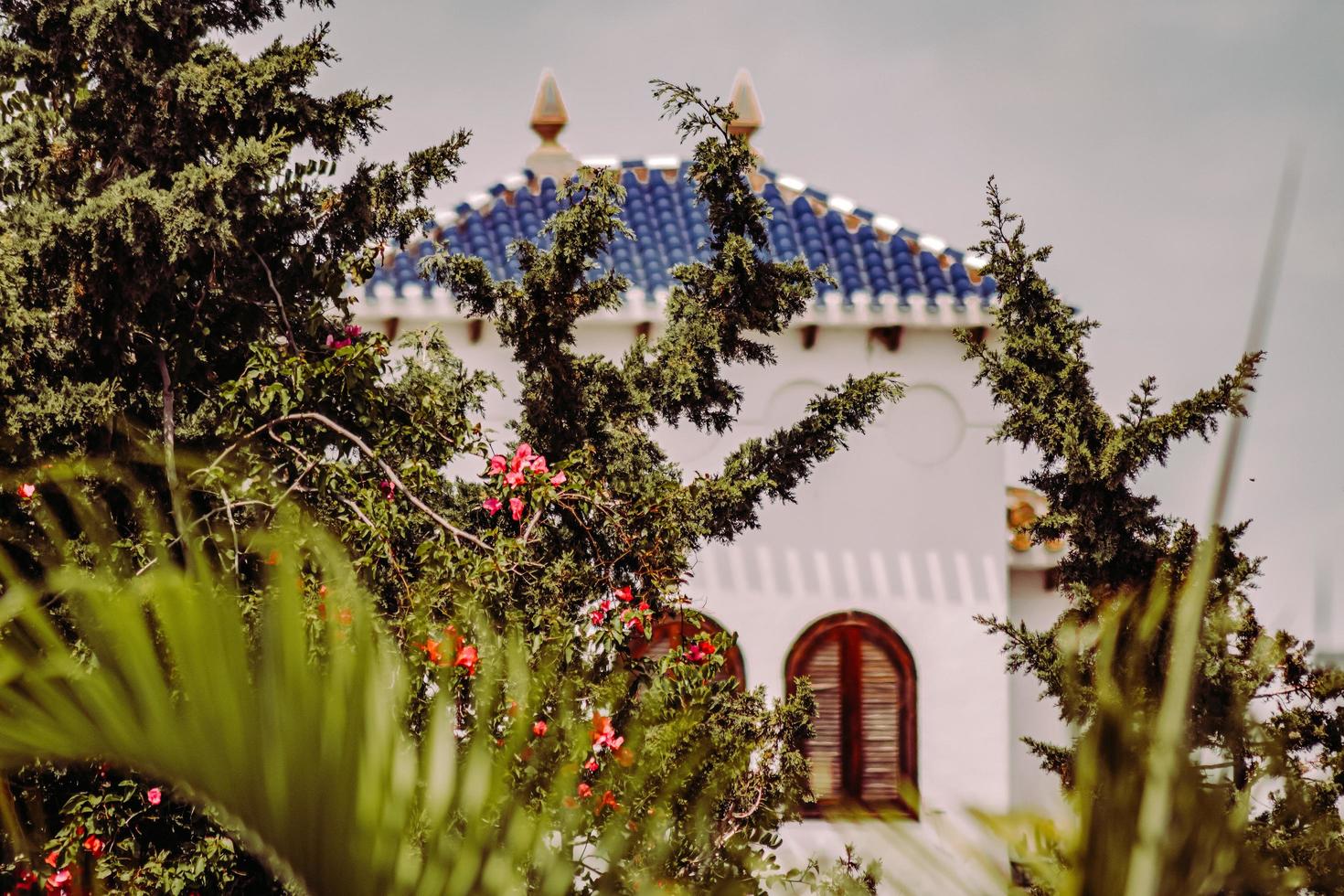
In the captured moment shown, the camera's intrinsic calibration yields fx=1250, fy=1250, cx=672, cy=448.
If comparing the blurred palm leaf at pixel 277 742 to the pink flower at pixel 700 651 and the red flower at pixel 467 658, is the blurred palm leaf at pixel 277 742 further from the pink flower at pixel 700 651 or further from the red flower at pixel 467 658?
the pink flower at pixel 700 651

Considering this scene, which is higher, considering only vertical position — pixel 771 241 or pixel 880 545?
pixel 771 241

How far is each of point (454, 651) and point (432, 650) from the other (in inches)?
2.8

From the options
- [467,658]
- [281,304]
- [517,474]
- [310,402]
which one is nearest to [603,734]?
[467,658]

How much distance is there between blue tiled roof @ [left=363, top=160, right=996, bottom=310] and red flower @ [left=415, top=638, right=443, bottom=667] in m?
4.37

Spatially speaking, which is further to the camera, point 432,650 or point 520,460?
point 520,460

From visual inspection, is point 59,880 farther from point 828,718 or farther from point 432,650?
point 828,718

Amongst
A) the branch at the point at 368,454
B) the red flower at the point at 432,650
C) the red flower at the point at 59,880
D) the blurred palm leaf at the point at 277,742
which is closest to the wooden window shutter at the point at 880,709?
the branch at the point at 368,454

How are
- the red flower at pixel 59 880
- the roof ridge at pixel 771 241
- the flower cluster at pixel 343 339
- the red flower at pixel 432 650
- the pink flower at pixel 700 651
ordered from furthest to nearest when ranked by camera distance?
the roof ridge at pixel 771 241, the flower cluster at pixel 343 339, the pink flower at pixel 700 651, the red flower at pixel 59 880, the red flower at pixel 432 650

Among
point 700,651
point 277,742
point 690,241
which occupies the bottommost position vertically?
point 277,742

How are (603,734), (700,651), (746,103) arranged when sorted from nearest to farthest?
(603,734) < (700,651) < (746,103)

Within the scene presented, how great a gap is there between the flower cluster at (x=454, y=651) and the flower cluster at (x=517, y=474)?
54cm

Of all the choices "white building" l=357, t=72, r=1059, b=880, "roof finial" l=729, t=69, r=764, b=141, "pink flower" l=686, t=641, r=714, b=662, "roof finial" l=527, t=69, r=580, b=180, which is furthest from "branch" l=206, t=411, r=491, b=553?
"roof finial" l=729, t=69, r=764, b=141

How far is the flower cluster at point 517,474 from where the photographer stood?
14.1 ft

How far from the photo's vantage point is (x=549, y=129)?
31.6ft
